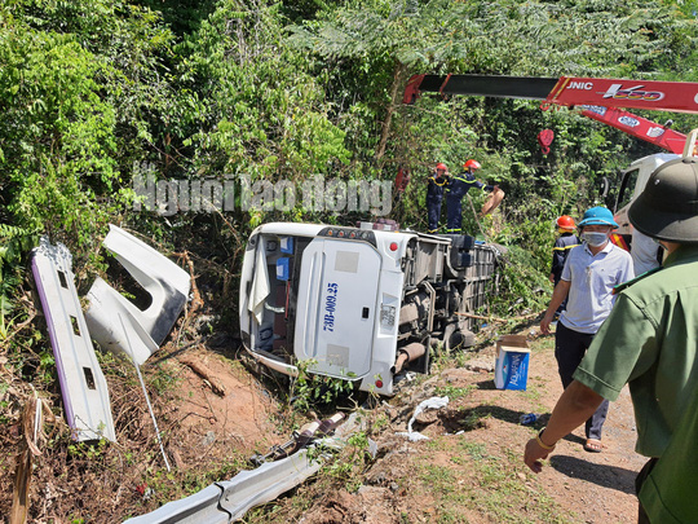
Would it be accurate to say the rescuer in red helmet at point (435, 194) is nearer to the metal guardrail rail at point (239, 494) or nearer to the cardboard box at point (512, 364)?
the cardboard box at point (512, 364)

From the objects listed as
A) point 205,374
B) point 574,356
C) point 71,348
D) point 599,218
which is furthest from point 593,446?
point 71,348

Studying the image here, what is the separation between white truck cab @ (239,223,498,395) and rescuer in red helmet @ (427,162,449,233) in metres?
3.30

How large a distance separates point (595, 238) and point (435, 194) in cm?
627

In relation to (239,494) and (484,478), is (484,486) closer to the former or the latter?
(484,478)

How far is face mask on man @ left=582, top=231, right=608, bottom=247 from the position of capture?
12.7 ft

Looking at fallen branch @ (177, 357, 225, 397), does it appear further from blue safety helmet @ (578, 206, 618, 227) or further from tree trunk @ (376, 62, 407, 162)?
tree trunk @ (376, 62, 407, 162)

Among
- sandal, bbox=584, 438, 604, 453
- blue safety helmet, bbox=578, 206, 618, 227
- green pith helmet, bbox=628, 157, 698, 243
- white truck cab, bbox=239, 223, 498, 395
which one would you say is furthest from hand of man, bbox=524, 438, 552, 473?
white truck cab, bbox=239, 223, 498, 395

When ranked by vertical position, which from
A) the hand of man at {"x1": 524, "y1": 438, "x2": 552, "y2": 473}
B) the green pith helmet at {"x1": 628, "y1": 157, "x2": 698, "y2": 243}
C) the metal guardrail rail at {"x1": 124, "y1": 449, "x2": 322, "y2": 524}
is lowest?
the metal guardrail rail at {"x1": 124, "y1": 449, "x2": 322, "y2": 524}

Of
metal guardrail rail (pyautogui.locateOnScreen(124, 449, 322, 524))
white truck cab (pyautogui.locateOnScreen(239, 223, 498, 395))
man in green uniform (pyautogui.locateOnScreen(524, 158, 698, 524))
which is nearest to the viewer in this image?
man in green uniform (pyautogui.locateOnScreen(524, 158, 698, 524))

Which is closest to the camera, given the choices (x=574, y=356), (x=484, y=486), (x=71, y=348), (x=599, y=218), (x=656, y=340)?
(x=656, y=340)

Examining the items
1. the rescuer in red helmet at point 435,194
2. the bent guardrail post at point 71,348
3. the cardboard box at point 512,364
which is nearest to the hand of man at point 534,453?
the cardboard box at point 512,364

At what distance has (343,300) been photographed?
224 inches

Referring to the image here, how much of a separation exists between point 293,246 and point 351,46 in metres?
4.86

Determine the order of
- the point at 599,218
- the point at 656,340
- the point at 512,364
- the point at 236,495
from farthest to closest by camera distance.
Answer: the point at 512,364, the point at 599,218, the point at 236,495, the point at 656,340
